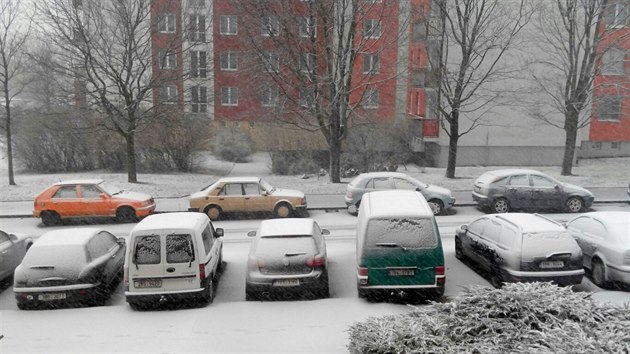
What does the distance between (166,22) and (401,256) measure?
64.3 ft

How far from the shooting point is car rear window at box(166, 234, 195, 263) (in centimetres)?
1048

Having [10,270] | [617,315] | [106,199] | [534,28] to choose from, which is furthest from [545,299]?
[534,28]

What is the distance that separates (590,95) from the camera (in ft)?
89.4

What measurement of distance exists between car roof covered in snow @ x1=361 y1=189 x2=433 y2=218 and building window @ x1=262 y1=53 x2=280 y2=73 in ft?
44.4

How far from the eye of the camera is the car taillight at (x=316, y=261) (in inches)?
421

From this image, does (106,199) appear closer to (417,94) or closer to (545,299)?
(545,299)

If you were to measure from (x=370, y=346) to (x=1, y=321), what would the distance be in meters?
6.98

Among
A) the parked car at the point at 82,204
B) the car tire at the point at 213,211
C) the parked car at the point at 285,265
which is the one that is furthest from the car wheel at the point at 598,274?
the parked car at the point at 82,204

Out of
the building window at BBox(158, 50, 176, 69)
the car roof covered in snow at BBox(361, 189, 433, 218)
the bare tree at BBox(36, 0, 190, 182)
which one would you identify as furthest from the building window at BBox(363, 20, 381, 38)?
the car roof covered in snow at BBox(361, 189, 433, 218)

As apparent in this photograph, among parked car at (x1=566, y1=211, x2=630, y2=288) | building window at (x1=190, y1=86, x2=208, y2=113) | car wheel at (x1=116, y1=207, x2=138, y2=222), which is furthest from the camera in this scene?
building window at (x1=190, y1=86, x2=208, y2=113)

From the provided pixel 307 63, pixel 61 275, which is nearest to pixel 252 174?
pixel 307 63

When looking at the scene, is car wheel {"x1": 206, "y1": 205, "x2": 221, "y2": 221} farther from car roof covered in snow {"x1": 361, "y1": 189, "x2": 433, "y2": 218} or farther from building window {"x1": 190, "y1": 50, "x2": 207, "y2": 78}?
building window {"x1": 190, "y1": 50, "x2": 207, "y2": 78}

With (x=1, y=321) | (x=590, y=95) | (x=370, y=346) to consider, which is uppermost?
(x=590, y=95)

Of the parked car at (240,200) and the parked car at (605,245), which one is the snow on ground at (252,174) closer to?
the parked car at (240,200)
